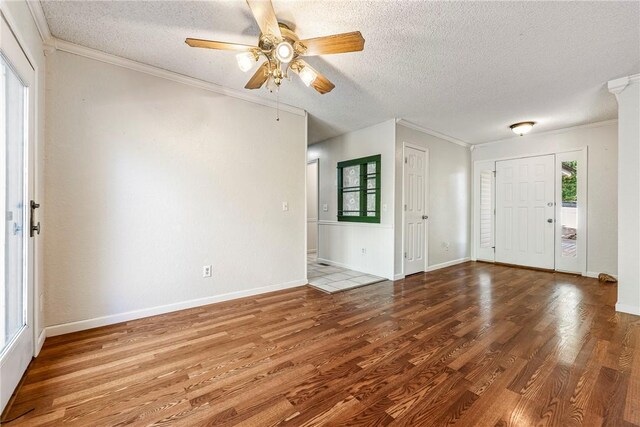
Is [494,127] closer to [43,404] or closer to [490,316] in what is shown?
[490,316]

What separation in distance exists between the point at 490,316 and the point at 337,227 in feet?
9.33

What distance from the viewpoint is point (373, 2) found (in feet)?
5.75

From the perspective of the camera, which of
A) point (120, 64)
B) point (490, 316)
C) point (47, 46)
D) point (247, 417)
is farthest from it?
point (490, 316)

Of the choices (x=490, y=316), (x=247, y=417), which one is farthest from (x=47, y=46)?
(x=490, y=316)

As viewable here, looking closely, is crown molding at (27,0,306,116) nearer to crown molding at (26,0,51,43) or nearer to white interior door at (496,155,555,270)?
crown molding at (26,0,51,43)

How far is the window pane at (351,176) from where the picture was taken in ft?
15.2

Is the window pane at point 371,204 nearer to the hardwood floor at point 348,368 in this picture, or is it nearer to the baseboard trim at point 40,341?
the hardwood floor at point 348,368

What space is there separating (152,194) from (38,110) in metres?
0.98

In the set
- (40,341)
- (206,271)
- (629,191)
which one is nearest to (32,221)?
(40,341)

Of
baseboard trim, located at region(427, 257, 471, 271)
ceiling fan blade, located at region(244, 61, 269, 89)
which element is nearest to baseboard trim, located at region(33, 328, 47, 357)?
ceiling fan blade, located at region(244, 61, 269, 89)

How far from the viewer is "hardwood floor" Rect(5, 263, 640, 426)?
4.58ft

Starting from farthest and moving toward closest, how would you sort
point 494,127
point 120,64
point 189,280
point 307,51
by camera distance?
point 494,127 < point 189,280 < point 120,64 < point 307,51

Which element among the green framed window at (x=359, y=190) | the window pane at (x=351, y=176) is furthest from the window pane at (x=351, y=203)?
the window pane at (x=351, y=176)

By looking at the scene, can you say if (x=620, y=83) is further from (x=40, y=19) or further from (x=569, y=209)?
(x=40, y=19)
